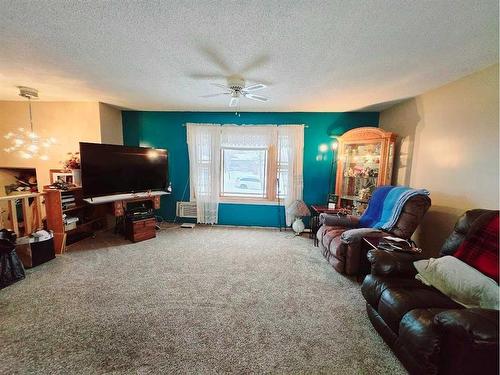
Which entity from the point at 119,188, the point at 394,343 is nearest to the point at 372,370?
the point at 394,343

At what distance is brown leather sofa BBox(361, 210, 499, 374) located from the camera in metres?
0.96

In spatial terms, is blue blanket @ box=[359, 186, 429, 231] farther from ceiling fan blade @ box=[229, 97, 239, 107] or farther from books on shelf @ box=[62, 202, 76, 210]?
books on shelf @ box=[62, 202, 76, 210]

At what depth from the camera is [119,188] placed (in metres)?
3.36

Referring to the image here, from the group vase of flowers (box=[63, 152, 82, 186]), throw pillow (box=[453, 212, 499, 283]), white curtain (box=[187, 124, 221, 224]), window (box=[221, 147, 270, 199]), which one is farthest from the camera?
window (box=[221, 147, 270, 199])

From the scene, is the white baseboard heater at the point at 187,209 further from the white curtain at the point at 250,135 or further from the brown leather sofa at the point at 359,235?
the brown leather sofa at the point at 359,235

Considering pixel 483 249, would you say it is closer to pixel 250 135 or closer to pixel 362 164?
pixel 362 164

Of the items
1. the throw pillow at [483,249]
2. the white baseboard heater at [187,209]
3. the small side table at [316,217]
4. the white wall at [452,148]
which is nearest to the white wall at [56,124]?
the white baseboard heater at [187,209]

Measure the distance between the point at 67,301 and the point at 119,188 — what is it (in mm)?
1868

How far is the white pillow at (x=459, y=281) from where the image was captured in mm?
1247

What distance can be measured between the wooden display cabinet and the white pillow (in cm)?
184

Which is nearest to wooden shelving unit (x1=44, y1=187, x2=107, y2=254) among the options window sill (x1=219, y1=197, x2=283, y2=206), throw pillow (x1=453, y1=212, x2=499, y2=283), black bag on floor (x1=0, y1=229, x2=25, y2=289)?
black bag on floor (x1=0, y1=229, x2=25, y2=289)

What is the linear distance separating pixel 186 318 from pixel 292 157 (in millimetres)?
3100

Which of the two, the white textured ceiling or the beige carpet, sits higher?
the white textured ceiling

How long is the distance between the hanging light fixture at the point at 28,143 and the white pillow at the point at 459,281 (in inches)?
214
